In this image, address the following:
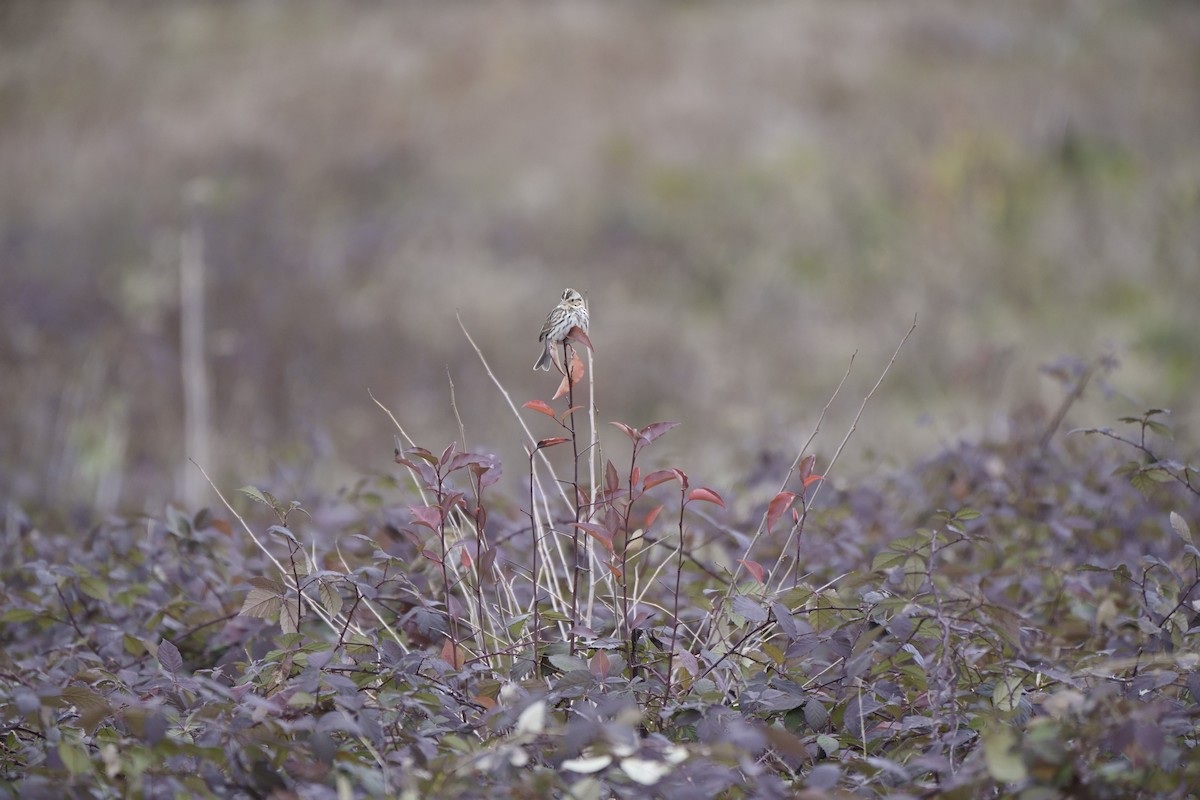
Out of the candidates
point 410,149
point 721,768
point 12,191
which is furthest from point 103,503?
point 410,149

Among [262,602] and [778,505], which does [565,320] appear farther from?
[262,602]

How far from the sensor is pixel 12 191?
34.1 ft

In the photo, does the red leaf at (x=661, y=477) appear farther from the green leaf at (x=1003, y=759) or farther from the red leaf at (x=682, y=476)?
the green leaf at (x=1003, y=759)

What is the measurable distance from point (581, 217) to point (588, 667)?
10.1 m

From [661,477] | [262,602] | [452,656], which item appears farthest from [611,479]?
[262,602]

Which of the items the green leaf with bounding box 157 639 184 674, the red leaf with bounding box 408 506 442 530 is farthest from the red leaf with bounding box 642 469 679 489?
the green leaf with bounding box 157 639 184 674

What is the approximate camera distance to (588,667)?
1.81 m

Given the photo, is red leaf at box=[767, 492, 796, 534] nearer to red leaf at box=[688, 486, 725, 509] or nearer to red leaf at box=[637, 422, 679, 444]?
red leaf at box=[688, 486, 725, 509]

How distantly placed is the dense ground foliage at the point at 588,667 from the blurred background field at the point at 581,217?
79.6 inches

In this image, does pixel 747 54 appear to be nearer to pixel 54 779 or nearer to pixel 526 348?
pixel 526 348

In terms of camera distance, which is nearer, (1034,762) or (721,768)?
(1034,762)

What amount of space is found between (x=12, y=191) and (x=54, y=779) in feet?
34.8

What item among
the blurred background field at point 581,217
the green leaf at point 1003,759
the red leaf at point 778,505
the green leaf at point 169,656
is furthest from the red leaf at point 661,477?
the blurred background field at point 581,217

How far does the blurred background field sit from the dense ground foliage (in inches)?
79.6
